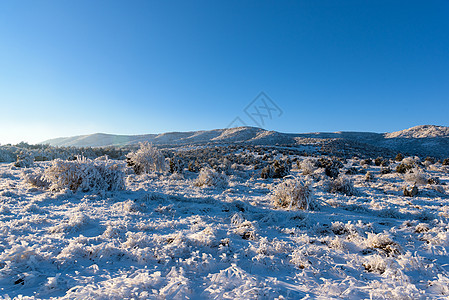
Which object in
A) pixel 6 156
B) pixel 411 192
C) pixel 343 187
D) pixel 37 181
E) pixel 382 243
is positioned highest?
pixel 6 156

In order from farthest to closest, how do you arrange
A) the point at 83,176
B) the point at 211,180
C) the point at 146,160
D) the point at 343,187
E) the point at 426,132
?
the point at 426,132
the point at 146,160
the point at 211,180
the point at 343,187
the point at 83,176

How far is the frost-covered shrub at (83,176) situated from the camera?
764 cm

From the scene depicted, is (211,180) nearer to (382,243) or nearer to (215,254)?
(215,254)

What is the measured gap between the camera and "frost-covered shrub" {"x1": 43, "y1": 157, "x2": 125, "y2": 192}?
301 inches

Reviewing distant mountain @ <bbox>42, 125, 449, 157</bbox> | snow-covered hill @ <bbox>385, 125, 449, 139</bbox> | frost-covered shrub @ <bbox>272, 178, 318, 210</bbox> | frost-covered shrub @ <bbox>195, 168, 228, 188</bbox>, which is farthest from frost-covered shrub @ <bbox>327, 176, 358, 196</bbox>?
snow-covered hill @ <bbox>385, 125, 449, 139</bbox>

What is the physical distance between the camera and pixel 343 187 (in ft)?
29.7

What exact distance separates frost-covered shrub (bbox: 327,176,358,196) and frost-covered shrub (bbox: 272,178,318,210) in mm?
3162

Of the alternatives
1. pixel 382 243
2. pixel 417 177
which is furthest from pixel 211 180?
pixel 417 177

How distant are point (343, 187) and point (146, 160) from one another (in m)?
11.1

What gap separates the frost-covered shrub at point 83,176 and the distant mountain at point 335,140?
30.6 m

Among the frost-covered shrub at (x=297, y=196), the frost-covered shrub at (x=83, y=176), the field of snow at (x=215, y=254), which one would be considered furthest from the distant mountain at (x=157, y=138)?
the field of snow at (x=215, y=254)

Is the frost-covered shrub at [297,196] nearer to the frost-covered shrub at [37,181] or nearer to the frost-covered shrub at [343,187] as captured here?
the frost-covered shrub at [343,187]

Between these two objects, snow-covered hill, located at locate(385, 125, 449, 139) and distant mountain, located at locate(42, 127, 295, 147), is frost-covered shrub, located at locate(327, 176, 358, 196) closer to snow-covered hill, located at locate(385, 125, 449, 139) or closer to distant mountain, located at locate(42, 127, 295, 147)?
distant mountain, located at locate(42, 127, 295, 147)

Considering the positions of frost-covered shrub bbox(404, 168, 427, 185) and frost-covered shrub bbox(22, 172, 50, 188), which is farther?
frost-covered shrub bbox(404, 168, 427, 185)
